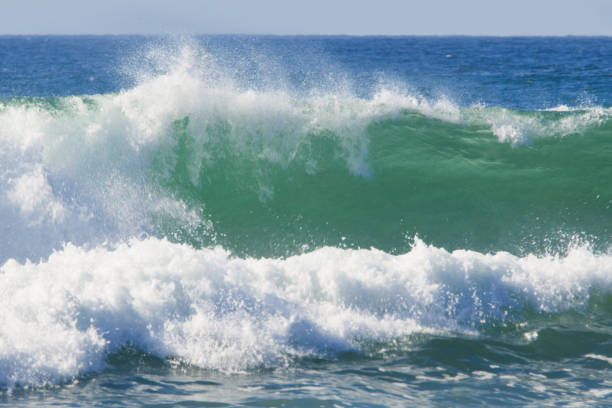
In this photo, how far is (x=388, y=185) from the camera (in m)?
8.77

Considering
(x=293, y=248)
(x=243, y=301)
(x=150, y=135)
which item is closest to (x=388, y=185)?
(x=293, y=248)

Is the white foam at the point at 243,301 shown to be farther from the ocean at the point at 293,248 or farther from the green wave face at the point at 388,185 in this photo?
the green wave face at the point at 388,185

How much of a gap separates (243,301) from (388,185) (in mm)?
3814

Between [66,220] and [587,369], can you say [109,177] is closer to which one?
[66,220]

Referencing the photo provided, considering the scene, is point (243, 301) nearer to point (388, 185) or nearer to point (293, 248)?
point (293, 248)

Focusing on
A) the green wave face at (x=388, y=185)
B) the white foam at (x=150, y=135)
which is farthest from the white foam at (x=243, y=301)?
the white foam at (x=150, y=135)

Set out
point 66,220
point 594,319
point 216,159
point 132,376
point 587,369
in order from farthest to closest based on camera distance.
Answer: point 216,159, point 66,220, point 594,319, point 587,369, point 132,376

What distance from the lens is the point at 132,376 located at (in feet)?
15.5

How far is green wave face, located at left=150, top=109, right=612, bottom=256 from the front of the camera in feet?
26.0

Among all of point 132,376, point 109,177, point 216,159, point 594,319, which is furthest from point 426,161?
point 132,376

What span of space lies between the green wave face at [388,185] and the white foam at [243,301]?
4.46 ft

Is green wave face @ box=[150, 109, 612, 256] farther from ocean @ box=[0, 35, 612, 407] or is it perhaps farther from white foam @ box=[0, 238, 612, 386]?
white foam @ box=[0, 238, 612, 386]

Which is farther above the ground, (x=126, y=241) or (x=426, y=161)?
(x=426, y=161)

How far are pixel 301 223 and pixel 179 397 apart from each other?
154 inches
